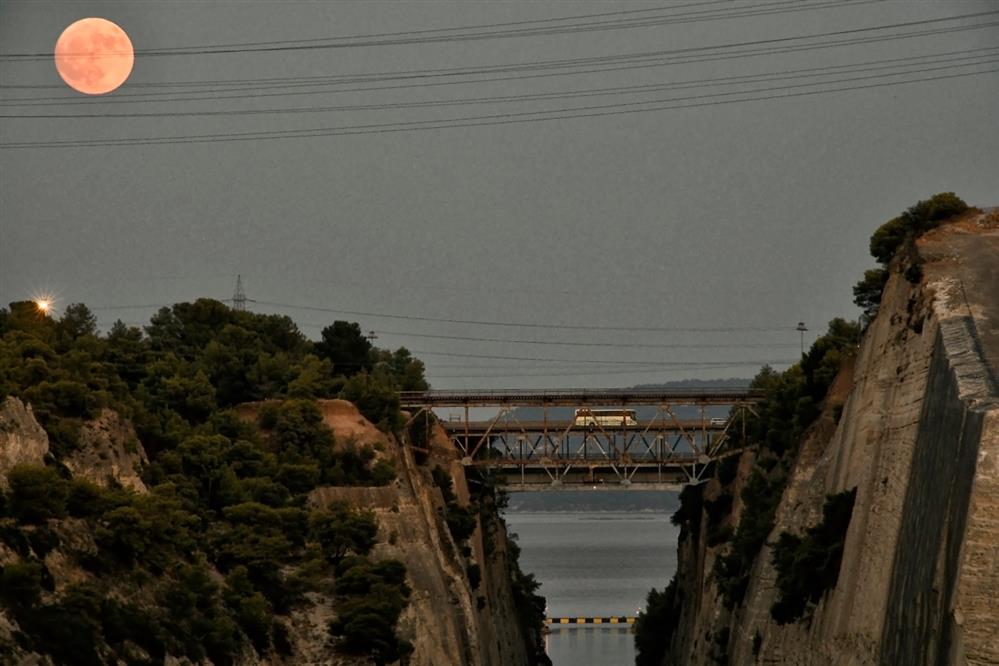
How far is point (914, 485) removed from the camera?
56344 mm

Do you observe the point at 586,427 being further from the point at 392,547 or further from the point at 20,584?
the point at 20,584

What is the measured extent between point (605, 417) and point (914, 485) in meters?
65.6

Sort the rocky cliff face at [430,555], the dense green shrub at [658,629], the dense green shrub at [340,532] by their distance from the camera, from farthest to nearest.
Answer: the dense green shrub at [658,629]
the rocky cliff face at [430,555]
the dense green shrub at [340,532]

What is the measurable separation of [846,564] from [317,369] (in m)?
46.2

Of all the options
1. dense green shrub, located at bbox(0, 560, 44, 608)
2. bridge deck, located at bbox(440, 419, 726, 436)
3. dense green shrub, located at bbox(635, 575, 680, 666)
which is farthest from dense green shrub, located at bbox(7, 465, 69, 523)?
dense green shrub, located at bbox(635, 575, 680, 666)

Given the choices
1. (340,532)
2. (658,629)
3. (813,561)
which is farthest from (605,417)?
(813,561)

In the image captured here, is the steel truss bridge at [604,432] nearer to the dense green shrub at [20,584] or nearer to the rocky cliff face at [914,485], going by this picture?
the rocky cliff face at [914,485]

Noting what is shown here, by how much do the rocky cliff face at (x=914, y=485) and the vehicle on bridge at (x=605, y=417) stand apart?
2543 cm

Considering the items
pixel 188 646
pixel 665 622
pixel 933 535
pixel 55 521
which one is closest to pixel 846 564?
pixel 933 535

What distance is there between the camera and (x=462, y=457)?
12100cm

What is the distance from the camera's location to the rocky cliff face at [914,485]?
4444cm

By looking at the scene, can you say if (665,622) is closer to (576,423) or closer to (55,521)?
(576,423)

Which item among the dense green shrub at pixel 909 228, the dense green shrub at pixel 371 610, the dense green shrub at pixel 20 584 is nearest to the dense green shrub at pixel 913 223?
the dense green shrub at pixel 909 228

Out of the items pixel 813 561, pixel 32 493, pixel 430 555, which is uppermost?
pixel 813 561
